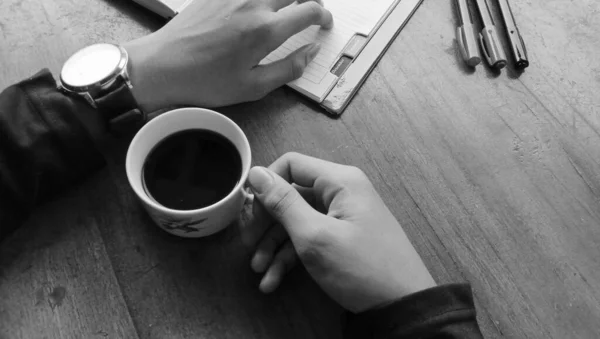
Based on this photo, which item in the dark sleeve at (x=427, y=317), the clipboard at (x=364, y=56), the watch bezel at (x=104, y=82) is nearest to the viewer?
the dark sleeve at (x=427, y=317)

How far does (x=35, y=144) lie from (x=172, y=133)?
153 mm

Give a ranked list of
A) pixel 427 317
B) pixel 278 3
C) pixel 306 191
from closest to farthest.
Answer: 1. pixel 427 317
2. pixel 306 191
3. pixel 278 3

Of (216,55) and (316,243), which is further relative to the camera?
(216,55)

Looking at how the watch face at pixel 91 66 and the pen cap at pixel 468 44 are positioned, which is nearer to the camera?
the watch face at pixel 91 66

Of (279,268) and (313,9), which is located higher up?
(313,9)

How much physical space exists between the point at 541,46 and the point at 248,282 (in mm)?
575

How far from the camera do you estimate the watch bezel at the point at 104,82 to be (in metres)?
0.52

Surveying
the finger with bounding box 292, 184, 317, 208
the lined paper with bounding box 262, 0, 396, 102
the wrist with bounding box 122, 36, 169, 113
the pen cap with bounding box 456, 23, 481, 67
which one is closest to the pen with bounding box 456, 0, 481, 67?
the pen cap with bounding box 456, 23, 481, 67

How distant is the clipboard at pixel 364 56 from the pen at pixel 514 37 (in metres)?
0.13

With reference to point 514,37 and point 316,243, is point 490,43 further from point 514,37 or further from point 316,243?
point 316,243

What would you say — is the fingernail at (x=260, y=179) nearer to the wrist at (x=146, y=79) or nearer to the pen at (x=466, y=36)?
the wrist at (x=146, y=79)

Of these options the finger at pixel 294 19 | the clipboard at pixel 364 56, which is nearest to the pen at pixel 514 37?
the clipboard at pixel 364 56

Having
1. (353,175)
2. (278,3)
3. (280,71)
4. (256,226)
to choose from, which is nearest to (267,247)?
(256,226)

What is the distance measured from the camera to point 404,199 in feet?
1.83
